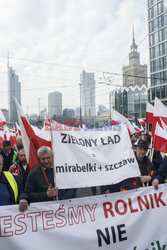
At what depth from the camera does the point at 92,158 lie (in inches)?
120

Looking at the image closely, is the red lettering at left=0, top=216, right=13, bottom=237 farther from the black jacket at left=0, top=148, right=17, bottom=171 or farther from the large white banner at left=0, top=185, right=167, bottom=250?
the black jacket at left=0, top=148, right=17, bottom=171

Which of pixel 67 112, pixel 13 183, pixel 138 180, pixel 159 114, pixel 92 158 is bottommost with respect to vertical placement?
pixel 138 180

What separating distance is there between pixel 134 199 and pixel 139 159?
75 centimetres

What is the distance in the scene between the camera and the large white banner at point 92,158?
283cm

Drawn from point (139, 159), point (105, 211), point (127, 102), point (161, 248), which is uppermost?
point (127, 102)

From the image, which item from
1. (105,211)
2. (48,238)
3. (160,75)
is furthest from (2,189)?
(160,75)

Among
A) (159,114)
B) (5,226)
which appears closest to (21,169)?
(5,226)

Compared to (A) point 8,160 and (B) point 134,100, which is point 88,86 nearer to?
(B) point 134,100

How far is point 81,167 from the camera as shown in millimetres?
2932

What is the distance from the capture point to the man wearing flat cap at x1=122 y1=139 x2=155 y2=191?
329 centimetres

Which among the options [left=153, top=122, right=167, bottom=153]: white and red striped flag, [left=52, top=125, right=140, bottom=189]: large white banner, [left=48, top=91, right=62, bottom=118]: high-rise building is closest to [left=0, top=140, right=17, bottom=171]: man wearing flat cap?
[left=52, top=125, right=140, bottom=189]: large white banner

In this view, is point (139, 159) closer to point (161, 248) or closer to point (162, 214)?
point (162, 214)

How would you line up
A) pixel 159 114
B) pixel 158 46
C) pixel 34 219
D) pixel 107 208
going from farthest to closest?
pixel 158 46 → pixel 159 114 → pixel 107 208 → pixel 34 219

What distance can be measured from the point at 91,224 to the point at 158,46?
47.3 meters
